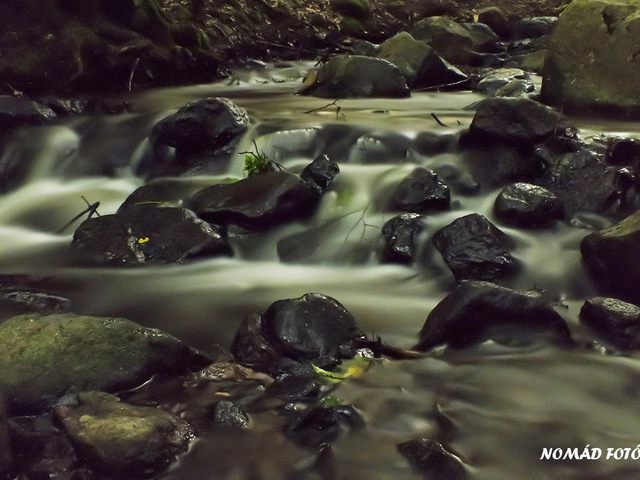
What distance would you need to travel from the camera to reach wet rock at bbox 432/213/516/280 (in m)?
4.90

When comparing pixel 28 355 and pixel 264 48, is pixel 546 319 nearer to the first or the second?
pixel 28 355

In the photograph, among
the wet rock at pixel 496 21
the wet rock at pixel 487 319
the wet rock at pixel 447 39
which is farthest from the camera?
the wet rock at pixel 496 21

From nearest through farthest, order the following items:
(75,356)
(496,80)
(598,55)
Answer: (75,356), (598,55), (496,80)

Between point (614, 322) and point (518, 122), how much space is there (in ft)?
8.76

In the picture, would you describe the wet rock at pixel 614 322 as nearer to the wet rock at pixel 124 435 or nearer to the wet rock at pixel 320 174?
the wet rock at pixel 124 435

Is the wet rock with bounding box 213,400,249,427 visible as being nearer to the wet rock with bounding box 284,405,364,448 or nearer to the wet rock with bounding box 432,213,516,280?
the wet rock with bounding box 284,405,364,448

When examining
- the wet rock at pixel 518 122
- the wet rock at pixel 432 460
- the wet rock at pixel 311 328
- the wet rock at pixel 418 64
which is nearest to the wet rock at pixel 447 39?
the wet rock at pixel 418 64

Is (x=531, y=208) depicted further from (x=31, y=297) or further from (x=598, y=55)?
(x=31, y=297)

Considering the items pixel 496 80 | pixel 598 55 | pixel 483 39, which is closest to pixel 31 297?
pixel 598 55

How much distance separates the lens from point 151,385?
11.3 ft

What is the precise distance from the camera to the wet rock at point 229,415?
3.16m

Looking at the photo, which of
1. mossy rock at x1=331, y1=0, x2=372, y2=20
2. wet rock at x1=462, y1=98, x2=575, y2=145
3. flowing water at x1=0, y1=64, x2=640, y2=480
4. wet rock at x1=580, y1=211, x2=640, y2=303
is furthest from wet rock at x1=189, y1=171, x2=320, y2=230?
mossy rock at x1=331, y1=0, x2=372, y2=20

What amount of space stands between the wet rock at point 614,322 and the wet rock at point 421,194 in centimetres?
176

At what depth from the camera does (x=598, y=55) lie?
7469mm
